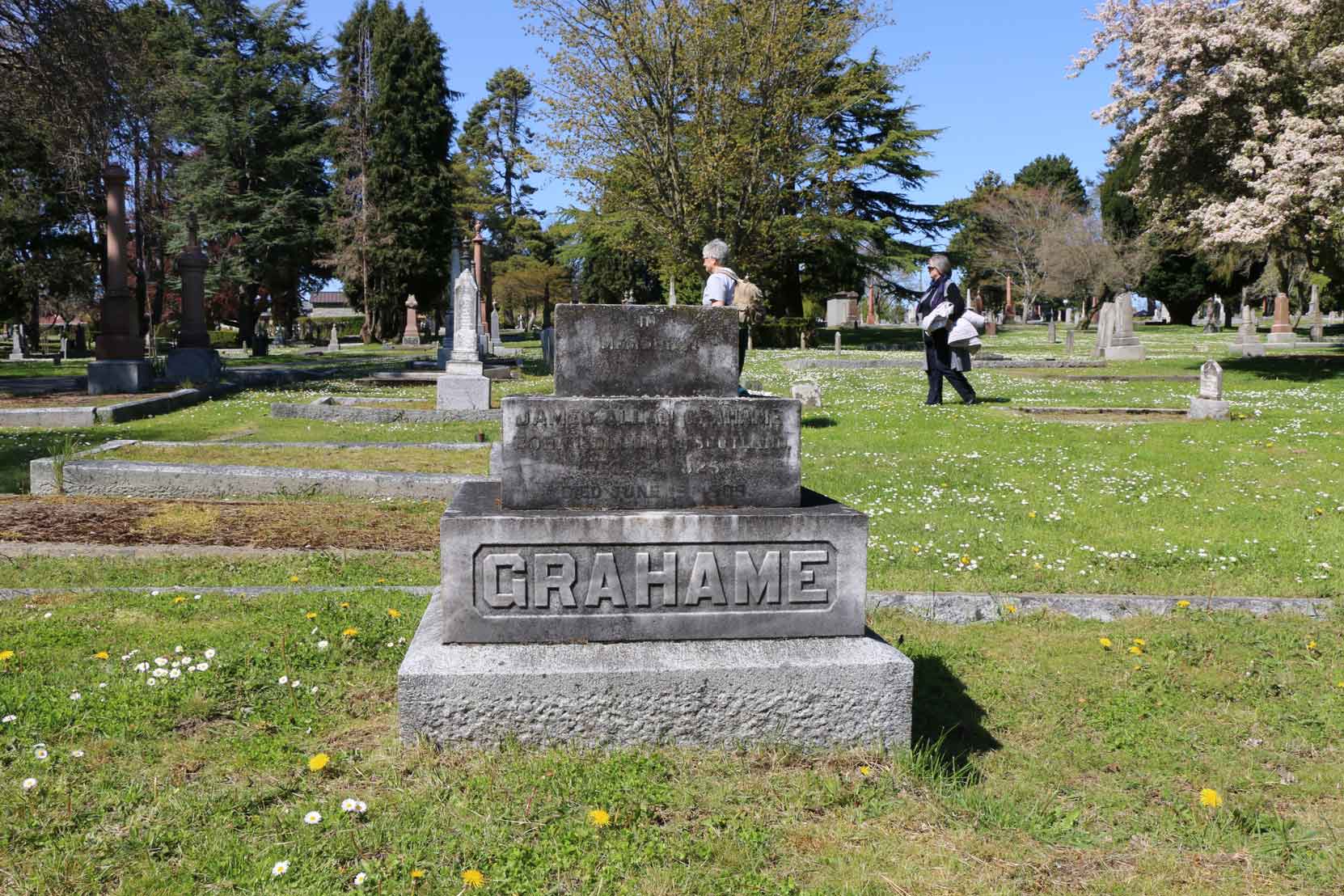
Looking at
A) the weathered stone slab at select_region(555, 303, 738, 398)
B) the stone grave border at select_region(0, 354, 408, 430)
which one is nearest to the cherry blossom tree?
the weathered stone slab at select_region(555, 303, 738, 398)

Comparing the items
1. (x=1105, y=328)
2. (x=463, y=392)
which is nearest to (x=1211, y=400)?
(x=463, y=392)

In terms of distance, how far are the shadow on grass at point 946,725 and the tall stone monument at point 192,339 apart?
19.9m

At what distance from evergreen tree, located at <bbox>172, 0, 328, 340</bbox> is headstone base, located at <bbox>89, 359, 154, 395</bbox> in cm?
2872

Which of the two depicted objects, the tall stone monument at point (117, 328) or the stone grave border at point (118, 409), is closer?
the stone grave border at point (118, 409)

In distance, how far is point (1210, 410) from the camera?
1397 cm

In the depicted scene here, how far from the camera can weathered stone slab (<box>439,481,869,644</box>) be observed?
3.67 metres

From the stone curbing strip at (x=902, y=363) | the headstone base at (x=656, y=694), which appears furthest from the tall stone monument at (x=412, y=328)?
the headstone base at (x=656, y=694)

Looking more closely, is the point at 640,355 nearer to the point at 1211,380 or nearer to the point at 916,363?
the point at 1211,380

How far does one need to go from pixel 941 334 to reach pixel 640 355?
Answer: 11506 millimetres

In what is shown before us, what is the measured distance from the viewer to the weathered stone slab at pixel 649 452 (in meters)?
3.84

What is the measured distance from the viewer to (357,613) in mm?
4969

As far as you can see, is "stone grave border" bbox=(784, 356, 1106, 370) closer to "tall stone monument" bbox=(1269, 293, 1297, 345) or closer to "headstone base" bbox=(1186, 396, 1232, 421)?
"headstone base" bbox=(1186, 396, 1232, 421)

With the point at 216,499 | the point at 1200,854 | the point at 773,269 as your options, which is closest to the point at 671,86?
the point at 773,269

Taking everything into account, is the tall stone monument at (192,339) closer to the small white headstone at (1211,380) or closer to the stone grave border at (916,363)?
the stone grave border at (916,363)
